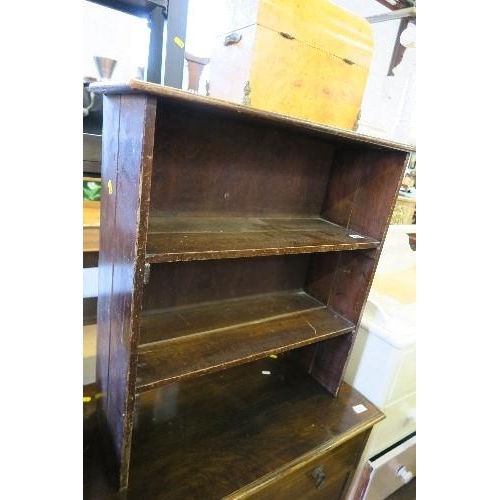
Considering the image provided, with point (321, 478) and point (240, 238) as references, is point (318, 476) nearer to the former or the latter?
point (321, 478)

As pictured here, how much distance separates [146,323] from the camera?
3.18 ft

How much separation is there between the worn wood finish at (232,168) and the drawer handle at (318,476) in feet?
2.88

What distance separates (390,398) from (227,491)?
0.76m

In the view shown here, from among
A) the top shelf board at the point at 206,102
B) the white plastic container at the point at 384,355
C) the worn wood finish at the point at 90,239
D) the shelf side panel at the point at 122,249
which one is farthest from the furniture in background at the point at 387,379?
the worn wood finish at the point at 90,239

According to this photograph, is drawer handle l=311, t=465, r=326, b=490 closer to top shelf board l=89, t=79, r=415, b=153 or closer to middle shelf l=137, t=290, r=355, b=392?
middle shelf l=137, t=290, r=355, b=392

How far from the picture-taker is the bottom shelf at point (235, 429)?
3.08 feet

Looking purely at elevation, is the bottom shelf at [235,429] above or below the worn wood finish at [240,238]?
below

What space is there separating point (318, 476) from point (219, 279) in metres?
0.77

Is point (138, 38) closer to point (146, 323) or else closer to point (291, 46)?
point (291, 46)

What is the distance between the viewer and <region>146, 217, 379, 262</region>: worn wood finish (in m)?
0.71

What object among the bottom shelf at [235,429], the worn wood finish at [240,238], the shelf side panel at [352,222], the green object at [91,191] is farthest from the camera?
the green object at [91,191]

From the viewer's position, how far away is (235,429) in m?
1.12

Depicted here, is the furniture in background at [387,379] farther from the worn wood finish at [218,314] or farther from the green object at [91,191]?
the green object at [91,191]
